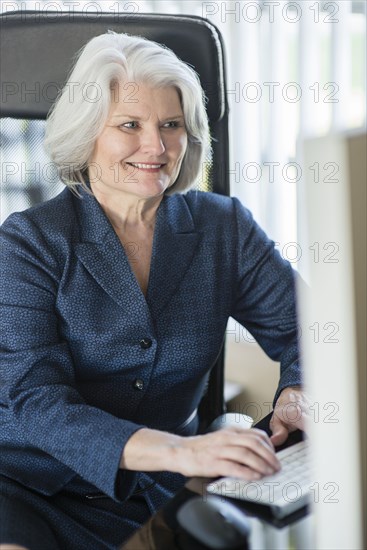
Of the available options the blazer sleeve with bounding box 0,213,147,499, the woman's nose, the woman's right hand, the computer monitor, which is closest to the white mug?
the blazer sleeve with bounding box 0,213,147,499

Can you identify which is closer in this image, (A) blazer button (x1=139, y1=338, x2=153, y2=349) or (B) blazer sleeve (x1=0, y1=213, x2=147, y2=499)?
(B) blazer sleeve (x1=0, y1=213, x2=147, y2=499)

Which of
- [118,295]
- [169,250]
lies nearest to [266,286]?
[169,250]

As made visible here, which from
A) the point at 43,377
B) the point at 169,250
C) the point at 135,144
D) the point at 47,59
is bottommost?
the point at 43,377

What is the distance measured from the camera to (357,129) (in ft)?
2.52

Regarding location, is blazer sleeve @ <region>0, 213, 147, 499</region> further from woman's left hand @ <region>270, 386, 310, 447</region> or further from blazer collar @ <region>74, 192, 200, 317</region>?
woman's left hand @ <region>270, 386, 310, 447</region>

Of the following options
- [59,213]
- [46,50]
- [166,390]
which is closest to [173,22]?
[46,50]

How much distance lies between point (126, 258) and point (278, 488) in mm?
620

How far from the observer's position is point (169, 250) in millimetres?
1615

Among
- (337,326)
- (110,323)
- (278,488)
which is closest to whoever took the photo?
(337,326)

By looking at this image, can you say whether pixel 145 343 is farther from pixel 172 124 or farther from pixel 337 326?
pixel 337 326

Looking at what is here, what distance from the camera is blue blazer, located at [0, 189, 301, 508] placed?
1298mm

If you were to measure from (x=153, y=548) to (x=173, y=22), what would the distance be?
3.52 ft

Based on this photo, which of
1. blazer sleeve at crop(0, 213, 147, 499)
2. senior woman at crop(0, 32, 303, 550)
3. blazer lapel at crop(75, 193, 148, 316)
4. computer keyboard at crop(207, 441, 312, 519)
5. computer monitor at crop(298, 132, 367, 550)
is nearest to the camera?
computer monitor at crop(298, 132, 367, 550)

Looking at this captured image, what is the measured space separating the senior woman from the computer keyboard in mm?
149
